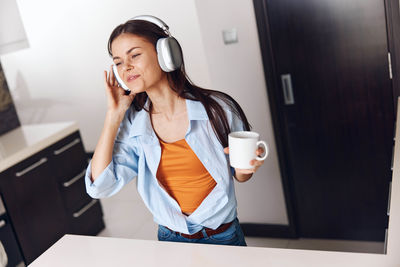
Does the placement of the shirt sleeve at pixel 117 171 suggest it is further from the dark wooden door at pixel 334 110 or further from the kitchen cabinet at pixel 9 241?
the kitchen cabinet at pixel 9 241

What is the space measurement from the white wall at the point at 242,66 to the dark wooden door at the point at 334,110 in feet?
0.24

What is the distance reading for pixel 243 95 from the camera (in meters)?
2.33

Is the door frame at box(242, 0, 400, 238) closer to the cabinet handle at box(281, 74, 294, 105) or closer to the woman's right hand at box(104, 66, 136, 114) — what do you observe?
the cabinet handle at box(281, 74, 294, 105)

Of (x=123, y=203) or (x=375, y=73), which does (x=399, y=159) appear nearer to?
(x=375, y=73)

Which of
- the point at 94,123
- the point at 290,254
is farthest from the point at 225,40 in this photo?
the point at 94,123

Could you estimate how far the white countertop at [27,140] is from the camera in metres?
2.38

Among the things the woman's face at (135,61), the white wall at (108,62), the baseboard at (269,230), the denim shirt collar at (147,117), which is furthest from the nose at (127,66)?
the baseboard at (269,230)

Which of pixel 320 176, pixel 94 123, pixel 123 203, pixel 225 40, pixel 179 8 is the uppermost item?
pixel 179 8

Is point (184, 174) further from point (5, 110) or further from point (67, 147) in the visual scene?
point (5, 110)

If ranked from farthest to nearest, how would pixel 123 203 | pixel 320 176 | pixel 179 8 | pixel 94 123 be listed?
pixel 94 123 < pixel 123 203 < pixel 320 176 < pixel 179 8

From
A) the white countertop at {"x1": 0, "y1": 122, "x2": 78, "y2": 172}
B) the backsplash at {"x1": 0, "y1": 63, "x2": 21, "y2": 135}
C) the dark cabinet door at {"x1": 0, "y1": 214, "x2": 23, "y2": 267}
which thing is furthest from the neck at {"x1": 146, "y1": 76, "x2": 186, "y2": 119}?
the backsplash at {"x1": 0, "y1": 63, "x2": 21, "y2": 135}

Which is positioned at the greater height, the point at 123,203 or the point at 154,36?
the point at 154,36

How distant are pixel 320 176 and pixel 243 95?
59cm

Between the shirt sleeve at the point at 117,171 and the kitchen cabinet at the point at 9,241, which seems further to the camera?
the kitchen cabinet at the point at 9,241
